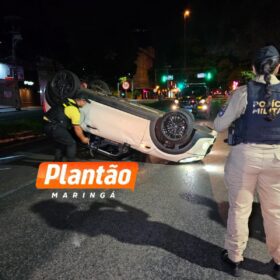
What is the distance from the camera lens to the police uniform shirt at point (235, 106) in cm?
257

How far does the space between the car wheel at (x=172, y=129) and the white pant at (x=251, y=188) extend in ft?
10.3

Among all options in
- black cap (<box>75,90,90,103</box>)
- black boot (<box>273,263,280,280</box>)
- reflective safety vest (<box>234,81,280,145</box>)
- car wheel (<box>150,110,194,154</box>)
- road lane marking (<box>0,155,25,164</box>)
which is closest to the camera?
reflective safety vest (<box>234,81,280,145</box>)

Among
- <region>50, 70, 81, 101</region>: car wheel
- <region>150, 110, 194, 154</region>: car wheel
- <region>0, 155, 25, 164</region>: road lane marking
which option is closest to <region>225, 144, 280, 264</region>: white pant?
<region>150, 110, 194, 154</region>: car wheel

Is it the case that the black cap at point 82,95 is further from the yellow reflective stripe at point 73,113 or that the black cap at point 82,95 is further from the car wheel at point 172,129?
the car wheel at point 172,129

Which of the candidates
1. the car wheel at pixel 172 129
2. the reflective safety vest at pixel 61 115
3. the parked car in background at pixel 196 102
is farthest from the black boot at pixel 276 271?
the parked car in background at pixel 196 102

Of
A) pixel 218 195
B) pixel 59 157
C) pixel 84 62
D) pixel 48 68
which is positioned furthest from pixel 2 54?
pixel 218 195

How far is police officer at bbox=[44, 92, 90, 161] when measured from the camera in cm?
580

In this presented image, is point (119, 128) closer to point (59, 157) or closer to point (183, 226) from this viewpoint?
point (59, 157)

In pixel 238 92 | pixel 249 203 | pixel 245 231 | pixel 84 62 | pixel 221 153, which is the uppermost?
pixel 84 62

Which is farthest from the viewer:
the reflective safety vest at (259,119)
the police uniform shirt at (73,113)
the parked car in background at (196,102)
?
the parked car in background at (196,102)

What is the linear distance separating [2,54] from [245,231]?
40251 mm

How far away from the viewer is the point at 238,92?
103 inches

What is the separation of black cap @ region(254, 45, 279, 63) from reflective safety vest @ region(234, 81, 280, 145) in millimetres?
215

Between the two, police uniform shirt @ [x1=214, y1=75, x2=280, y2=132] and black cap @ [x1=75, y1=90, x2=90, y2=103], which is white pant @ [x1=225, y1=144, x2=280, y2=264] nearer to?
police uniform shirt @ [x1=214, y1=75, x2=280, y2=132]
